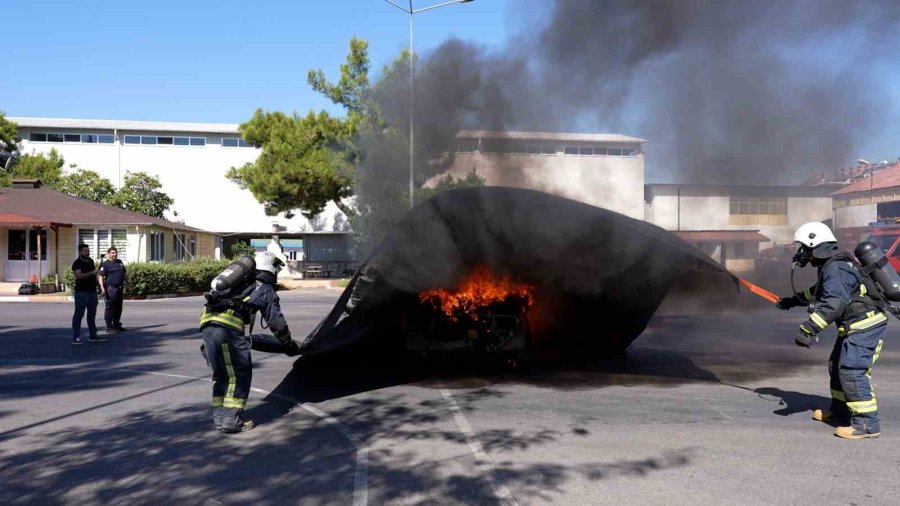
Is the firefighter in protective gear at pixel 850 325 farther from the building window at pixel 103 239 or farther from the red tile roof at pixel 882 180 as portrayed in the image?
the red tile roof at pixel 882 180

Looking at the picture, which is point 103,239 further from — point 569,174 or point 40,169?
point 569,174

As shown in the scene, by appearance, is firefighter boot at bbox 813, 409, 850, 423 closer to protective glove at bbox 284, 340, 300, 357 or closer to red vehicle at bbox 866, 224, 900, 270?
protective glove at bbox 284, 340, 300, 357

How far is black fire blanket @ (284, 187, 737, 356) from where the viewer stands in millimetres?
6473

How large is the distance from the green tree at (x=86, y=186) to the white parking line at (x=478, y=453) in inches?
1284

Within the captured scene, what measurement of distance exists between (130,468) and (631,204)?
9116 millimetres

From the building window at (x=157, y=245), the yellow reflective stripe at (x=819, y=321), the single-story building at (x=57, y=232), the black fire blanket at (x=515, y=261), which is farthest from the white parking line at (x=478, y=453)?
the building window at (x=157, y=245)

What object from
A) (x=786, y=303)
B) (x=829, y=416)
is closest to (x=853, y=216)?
(x=786, y=303)

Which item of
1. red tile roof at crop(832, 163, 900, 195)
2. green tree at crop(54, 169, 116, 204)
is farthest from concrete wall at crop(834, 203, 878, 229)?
green tree at crop(54, 169, 116, 204)

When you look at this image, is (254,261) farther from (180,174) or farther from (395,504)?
(180,174)

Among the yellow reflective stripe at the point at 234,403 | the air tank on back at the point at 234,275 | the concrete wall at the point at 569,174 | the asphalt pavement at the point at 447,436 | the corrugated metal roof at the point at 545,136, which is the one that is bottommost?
the asphalt pavement at the point at 447,436

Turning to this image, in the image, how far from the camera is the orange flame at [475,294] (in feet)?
25.6

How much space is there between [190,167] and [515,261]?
117 ft

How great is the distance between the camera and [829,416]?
5.66m

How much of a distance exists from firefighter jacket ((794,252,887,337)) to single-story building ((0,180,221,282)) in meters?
24.0
